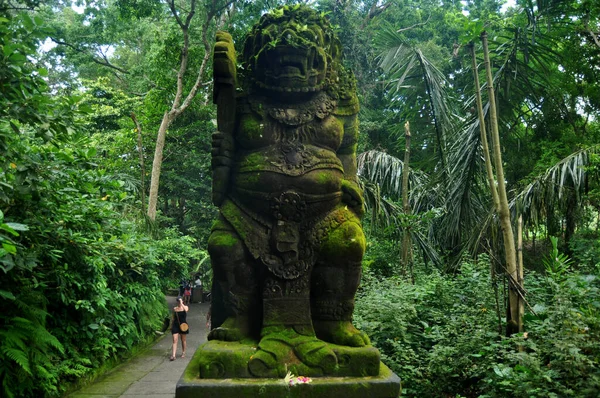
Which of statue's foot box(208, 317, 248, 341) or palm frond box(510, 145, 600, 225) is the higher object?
palm frond box(510, 145, 600, 225)

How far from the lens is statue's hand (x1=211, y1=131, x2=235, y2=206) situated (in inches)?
123

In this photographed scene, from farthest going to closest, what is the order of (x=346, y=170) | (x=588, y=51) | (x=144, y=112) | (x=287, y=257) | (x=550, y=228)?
1. (x=144, y=112)
2. (x=588, y=51)
3. (x=550, y=228)
4. (x=346, y=170)
5. (x=287, y=257)

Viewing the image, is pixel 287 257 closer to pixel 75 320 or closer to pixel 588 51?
pixel 75 320

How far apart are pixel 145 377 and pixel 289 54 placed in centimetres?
481

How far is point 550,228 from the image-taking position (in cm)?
591

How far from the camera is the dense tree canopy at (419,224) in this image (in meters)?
3.25

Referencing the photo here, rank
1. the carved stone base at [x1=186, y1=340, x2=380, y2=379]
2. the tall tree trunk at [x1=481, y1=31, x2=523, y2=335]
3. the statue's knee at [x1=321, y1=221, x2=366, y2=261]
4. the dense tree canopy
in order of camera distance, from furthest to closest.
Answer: the tall tree trunk at [x1=481, y1=31, x2=523, y2=335] → the dense tree canopy → the statue's knee at [x1=321, y1=221, x2=366, y2=261] → the carved stone base at [x1=186, y1=340, x2=380, y2=379]

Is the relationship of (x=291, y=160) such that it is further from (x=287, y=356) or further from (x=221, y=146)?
(x=287, y=356)

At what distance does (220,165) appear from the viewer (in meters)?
3.13

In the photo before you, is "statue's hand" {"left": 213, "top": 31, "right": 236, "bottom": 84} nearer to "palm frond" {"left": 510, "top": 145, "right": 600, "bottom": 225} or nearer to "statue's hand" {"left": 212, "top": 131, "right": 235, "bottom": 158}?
"statue's hand" {"left": 212, "top": 131, "right": 235, "bottom": 158}

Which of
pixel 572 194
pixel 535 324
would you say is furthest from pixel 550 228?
pixel 535 324

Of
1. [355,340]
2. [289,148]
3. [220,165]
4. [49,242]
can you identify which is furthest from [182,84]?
[355,340]

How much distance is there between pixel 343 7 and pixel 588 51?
24.9 feet

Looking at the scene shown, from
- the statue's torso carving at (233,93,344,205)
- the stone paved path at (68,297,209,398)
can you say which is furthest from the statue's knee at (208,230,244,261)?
the stone paved path at (68,297,209,398)
